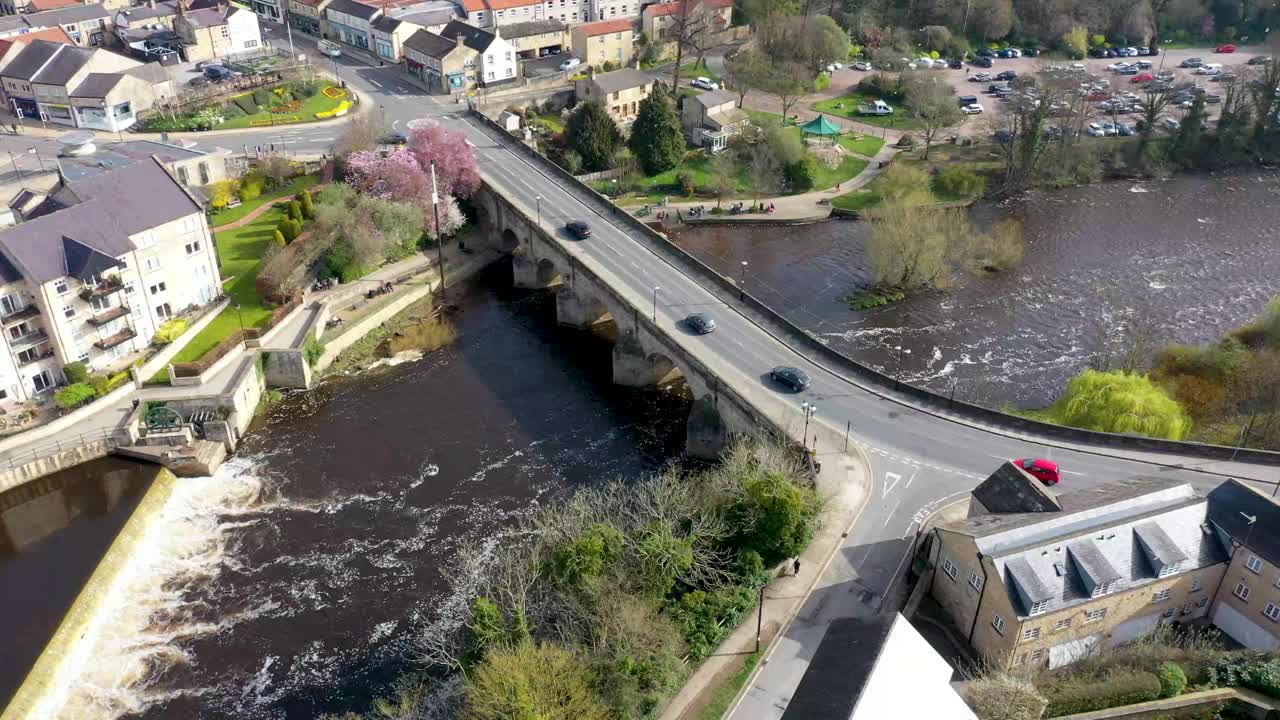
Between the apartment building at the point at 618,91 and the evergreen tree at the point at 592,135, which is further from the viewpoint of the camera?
the apartment building at the point at 618,91

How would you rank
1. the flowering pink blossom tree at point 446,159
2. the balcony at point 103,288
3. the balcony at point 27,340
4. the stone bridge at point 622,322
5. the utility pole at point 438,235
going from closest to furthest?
the stone bridge at point 622,322 → the balcony at point 27,340 → the balcony at point 103,288 → the utility pole at point 438,235 → the flowering pink blossom tree at point 446,159

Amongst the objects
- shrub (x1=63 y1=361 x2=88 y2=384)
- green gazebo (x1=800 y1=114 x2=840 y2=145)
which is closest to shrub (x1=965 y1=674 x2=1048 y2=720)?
shrub (x1=63 y1=361 x2=88 y2=384)

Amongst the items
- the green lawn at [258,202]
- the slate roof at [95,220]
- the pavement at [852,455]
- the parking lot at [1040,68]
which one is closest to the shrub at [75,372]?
the slate roof at [95,220]

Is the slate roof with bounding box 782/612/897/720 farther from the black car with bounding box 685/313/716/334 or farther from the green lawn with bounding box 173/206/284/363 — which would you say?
the green lawn with bounding box 173/206/284/363

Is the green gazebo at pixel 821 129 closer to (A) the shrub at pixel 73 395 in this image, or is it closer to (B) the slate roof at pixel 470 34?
(B) the slate roof at pixel 470 34

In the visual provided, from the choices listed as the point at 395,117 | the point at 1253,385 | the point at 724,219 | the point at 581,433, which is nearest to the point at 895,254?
the point at 724,219

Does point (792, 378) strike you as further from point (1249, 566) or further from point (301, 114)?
point (301, 114)

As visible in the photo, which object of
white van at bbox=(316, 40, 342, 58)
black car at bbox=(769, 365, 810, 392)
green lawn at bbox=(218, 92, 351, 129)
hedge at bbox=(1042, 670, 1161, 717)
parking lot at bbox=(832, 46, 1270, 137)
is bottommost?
hedge at bbox=(1042, 670, 1161, 717)
